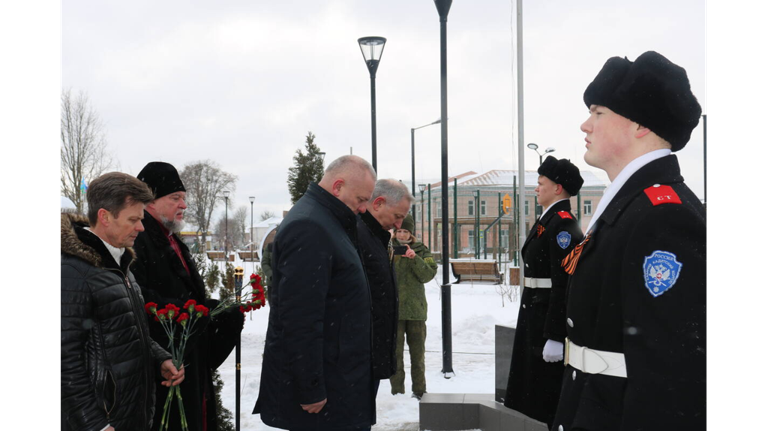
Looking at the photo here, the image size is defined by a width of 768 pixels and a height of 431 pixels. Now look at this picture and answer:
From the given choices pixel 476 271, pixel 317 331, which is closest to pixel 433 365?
pixel 317 331

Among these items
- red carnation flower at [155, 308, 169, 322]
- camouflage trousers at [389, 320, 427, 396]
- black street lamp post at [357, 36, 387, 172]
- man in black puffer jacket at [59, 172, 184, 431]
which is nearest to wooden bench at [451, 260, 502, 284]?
black street lamp post at [357, 36, 387, 172]

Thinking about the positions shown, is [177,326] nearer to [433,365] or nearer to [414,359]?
[414,359]

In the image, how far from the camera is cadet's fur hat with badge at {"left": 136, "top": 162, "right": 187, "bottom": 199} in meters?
3.57

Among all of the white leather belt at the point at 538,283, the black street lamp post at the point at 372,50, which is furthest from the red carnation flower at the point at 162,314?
the black street lamp post at the point at 372,50

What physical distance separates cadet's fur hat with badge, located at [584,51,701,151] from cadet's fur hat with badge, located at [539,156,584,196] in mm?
2532

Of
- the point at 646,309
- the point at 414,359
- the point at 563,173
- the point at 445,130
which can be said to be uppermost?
the point at 445,130

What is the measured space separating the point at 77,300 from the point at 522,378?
312 centimetres

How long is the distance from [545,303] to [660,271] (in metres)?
2.61

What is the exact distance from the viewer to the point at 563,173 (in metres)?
4.55

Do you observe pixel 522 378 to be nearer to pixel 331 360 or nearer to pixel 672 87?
pixel 331 360

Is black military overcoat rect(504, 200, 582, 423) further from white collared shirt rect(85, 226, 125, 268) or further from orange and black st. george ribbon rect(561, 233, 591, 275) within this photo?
white collared shirt rect(85, 226, 125, 268)

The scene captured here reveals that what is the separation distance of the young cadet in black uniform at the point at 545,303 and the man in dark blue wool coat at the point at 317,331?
151cm

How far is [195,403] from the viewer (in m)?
3.34
